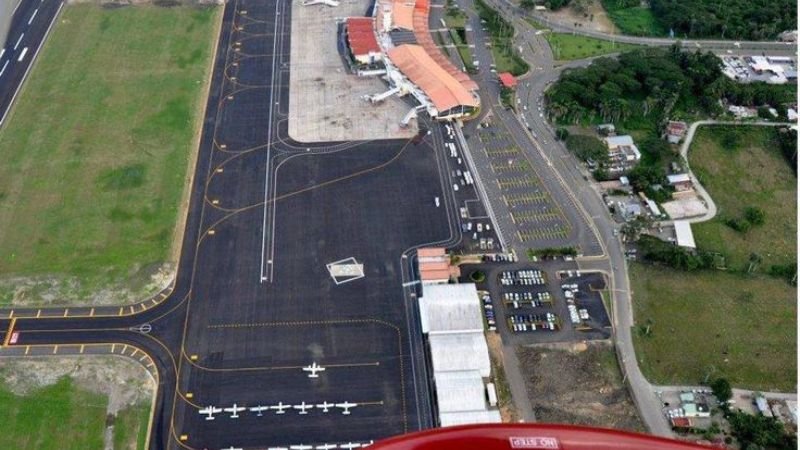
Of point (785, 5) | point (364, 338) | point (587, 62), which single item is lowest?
point (364, 338)

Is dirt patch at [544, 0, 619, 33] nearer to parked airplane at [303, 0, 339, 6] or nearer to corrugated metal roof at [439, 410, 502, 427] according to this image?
parked airplane at [303, 0, 339, 6]

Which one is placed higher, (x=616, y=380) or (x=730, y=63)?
(x=730, y=63)

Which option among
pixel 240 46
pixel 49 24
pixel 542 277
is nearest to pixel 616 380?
pixel 542 277

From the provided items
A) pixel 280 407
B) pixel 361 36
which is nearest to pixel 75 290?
pixel 280 407

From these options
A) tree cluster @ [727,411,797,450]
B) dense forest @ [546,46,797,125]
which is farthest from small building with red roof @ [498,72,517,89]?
tree cluster @ [727,411,797,450]

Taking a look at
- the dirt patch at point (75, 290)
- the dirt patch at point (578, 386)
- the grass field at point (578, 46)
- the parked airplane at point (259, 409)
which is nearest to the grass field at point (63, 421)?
the parked airplane at point (259, 409)

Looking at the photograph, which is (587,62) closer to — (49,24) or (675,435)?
(675,435)

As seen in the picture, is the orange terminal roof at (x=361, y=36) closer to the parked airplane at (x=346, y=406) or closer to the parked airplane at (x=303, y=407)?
the parked airplane at (x=346, y=406)
